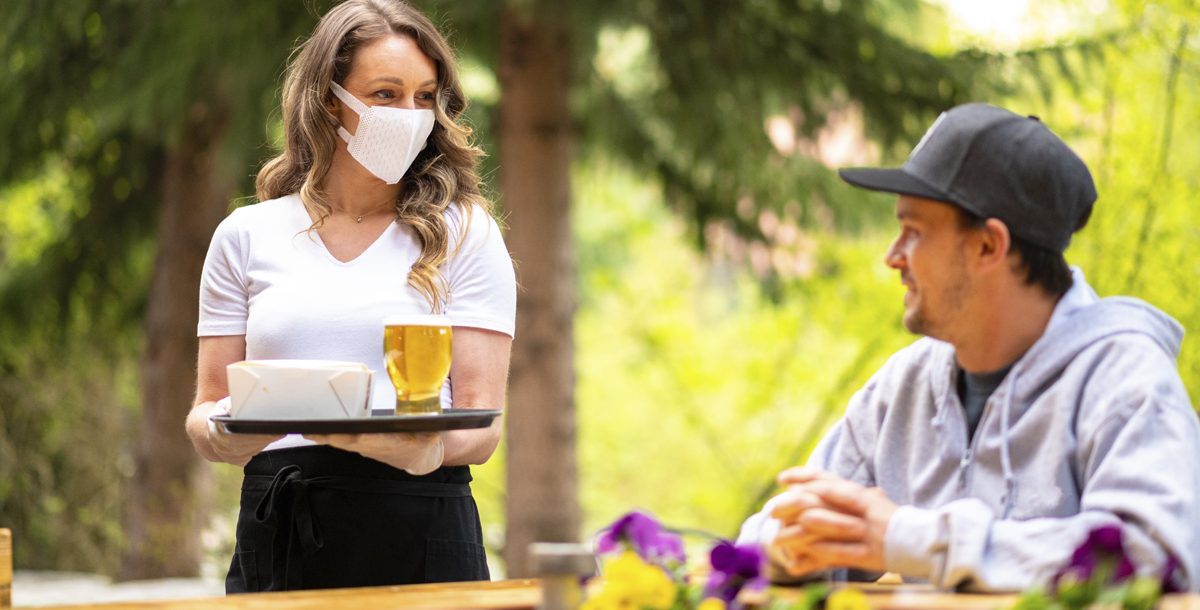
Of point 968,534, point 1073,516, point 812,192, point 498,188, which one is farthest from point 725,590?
point 812,192

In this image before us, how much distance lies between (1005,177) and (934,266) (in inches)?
6.7

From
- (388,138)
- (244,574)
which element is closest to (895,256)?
(388,138)

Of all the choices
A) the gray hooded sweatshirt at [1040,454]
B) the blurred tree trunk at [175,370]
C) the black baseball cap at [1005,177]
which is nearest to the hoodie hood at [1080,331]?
the gray hooded sweatshirt at [1040,454]

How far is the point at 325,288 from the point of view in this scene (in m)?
2.57

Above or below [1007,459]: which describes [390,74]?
above

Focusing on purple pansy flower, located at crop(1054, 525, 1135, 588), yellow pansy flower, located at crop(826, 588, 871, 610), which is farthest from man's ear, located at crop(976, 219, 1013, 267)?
yellow pansy flower, located at crop(826, 588, 871, 610)

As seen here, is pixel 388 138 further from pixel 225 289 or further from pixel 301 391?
pixel 301 391

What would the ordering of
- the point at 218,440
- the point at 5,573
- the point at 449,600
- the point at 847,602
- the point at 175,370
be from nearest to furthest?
the point at 847,602
the point at 449,600
the point at 5,573
the point at 218,440
the point at 175,370

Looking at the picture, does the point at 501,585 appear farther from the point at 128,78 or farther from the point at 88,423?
the point at 88,423

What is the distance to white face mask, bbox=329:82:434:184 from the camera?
2.68 m

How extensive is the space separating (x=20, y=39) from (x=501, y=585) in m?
5.02

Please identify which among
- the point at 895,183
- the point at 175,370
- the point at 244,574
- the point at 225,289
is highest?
the point at 895,183

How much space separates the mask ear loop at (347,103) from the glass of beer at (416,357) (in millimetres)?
559

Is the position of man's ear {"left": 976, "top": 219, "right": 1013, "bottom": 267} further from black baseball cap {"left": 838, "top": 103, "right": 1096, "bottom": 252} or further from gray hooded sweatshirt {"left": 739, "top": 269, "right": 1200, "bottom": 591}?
gray hooded sweatshirt {"left": 739, "top": 269, "right": 1200, "bottom": 591}
